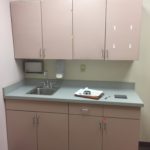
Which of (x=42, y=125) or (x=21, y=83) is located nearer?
(x=42, y=125)

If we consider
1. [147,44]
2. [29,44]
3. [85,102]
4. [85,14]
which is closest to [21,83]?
[29,44]

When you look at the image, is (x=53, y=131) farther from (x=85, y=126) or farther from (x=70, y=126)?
(x=85, y=126)

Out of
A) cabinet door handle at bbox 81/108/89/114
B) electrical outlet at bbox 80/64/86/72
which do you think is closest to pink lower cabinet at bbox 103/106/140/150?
cabinet door handle at bbox 81/108/89/114

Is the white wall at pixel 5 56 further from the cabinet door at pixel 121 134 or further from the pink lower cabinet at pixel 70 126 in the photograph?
the cabinet door at pixel 121 134

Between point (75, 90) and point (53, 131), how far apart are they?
64 centimetres

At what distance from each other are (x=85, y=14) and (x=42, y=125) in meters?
1.53

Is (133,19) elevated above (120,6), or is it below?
below

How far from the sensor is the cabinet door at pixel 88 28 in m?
2.24

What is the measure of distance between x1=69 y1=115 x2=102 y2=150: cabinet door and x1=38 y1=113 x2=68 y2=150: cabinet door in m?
0.09

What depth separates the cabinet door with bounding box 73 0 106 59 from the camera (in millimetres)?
2244

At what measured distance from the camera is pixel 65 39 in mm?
2369

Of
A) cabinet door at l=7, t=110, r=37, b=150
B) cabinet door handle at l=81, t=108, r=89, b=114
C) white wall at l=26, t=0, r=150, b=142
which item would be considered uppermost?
white wall at l=26, t=0, r=150, b=142

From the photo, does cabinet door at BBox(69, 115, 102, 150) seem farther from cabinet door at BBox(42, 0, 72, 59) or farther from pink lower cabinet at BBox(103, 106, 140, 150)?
cabinet door at BBox(42, 0, 72, 59)

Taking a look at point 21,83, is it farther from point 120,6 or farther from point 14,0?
point 120,6
